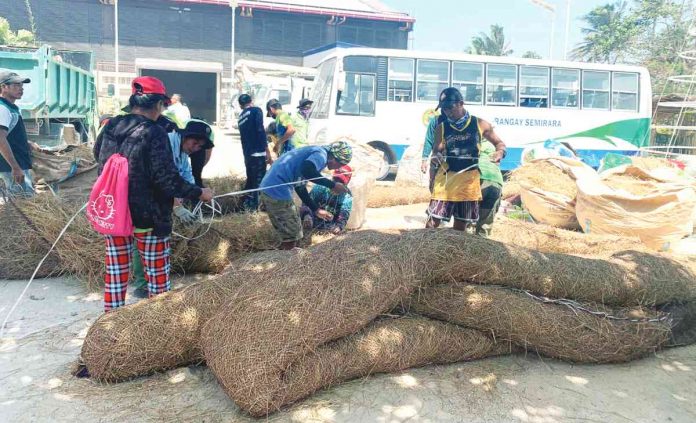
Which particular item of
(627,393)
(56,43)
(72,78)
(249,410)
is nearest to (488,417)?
(627,393)

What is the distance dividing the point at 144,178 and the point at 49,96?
6.56 meters

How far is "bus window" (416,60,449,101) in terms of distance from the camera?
490 inches

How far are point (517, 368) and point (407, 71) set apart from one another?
988cm

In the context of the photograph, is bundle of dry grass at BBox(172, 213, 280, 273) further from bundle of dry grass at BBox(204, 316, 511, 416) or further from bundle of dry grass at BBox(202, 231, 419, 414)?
bundle of dry grass at BBox(204, 316, 511, 416)

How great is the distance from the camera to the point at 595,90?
525 inches

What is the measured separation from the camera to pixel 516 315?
3.50 metres

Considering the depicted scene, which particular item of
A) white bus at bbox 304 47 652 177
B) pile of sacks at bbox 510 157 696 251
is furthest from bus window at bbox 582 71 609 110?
pile of sacks at bbox 510 157 696 251

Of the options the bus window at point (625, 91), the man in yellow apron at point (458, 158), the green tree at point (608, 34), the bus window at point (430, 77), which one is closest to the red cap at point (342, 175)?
the man in yellow apron at point (458, 158)

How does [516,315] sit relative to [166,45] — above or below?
below

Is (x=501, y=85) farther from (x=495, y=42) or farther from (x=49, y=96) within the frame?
(x=495, y=42)

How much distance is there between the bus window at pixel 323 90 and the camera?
1221 cm

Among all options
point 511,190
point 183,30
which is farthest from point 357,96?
point 183,30

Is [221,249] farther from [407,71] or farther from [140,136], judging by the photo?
A: [407,71]

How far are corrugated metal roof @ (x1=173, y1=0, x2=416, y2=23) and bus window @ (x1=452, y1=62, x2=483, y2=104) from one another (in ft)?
70.1
